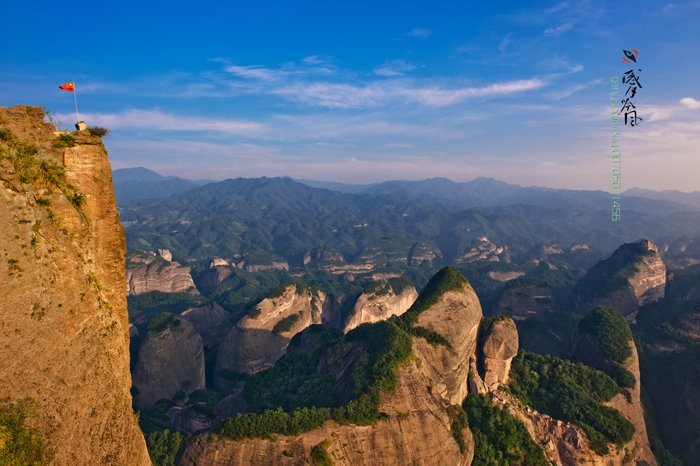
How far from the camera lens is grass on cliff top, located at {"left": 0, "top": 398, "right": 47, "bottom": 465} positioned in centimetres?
967

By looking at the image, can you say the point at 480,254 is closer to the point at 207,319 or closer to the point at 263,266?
the point at 263,266

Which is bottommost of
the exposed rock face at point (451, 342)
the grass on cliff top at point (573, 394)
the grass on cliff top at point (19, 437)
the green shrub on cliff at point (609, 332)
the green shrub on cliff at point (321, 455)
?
the grass on cliff top at point (573, 394)

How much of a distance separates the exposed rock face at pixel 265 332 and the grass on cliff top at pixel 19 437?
53.5 metres

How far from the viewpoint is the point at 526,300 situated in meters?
87.2

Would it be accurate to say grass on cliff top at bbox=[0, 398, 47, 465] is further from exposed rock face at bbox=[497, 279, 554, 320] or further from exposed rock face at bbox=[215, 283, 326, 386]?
exposed rock face at bbox=[497, 279, 554, 320]

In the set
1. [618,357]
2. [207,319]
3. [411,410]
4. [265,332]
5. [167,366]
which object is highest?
[411,410]

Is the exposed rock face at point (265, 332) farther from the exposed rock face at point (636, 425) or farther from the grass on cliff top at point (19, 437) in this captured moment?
the grass on cliff top at point (19, 437)

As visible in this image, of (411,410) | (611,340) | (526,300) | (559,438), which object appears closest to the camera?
(411,410)

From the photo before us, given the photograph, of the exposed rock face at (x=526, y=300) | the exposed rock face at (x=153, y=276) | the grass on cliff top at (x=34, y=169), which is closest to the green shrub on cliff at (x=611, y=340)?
the exposed rock face at (x=526, y=300)

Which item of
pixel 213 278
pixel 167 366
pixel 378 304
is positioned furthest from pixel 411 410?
pixel 213 278

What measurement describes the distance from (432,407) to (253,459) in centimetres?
1456

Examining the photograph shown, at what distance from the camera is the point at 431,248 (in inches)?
7525

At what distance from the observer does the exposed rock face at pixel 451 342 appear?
1255 inches

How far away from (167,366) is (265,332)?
18143mm
